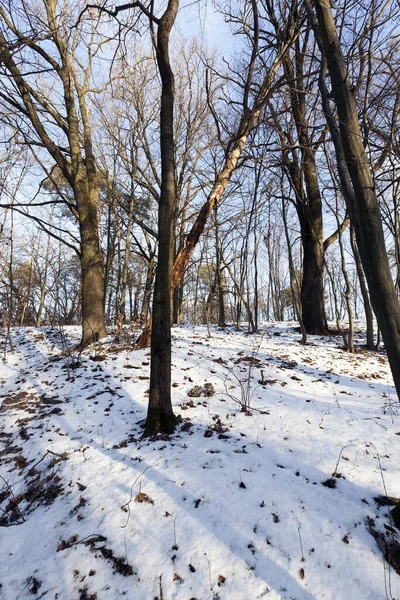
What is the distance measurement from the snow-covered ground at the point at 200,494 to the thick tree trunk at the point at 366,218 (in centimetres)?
109

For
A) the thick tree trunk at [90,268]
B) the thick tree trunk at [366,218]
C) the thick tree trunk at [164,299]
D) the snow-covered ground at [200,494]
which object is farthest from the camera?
the thick tree trunk at [90,268]

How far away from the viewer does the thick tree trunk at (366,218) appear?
1.97 m

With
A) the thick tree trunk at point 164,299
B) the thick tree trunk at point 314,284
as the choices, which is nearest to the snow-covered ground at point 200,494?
the thick tree trunk at point 164,299

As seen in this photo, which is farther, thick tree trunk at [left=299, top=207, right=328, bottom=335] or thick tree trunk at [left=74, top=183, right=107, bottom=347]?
thick tree trunk at [left=299, top=207, right=328, bottom=335]

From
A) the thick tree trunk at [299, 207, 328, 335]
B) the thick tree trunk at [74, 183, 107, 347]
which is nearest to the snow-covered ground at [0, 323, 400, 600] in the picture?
the thick tree trunk at [74, 183, 107, 347]

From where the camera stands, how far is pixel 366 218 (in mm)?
2076

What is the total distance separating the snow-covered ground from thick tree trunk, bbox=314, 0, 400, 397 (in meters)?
1.09

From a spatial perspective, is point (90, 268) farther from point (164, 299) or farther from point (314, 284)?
point (314, 284)

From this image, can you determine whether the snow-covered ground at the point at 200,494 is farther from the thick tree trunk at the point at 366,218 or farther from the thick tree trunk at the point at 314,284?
the thick tree trunk at the point at 314,284

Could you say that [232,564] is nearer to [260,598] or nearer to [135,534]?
[260,598]

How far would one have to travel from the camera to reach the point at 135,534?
1985 millimetres

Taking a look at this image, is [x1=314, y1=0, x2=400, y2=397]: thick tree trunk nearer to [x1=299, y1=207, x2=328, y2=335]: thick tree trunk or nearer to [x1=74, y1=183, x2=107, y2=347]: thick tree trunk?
[x1=74, y1=183, x2=107, y2=347]: thick tree trunk

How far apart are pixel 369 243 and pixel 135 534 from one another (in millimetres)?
2722

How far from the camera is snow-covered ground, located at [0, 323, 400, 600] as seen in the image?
1685 mm
